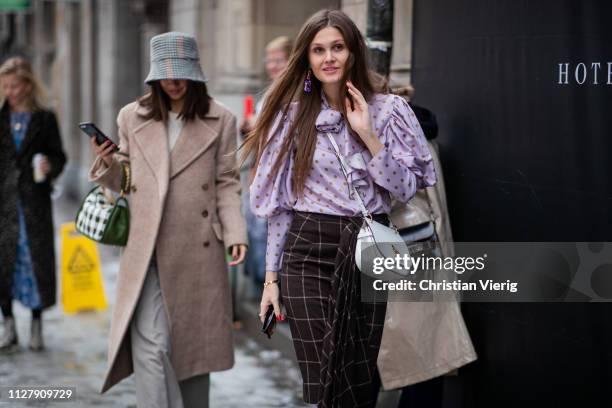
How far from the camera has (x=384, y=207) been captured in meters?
4.02

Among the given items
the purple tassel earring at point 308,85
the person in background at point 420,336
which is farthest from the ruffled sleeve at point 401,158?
the person in background at point 420,336

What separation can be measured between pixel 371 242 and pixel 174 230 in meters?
1.70

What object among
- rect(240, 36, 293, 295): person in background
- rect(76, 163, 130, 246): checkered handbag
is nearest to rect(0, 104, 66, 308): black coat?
rect(240, 36, 293, 295): person in background

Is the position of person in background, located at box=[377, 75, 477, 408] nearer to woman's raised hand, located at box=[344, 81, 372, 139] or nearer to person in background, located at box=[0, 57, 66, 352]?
woman's raised hand, located at box=[344, 81, 372, 139]

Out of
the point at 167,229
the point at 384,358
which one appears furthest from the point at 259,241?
the point at 384,358

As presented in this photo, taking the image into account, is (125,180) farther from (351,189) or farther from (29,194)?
(29,194)

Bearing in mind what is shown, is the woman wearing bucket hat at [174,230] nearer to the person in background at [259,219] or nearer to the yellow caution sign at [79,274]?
the person in background at [259,219]

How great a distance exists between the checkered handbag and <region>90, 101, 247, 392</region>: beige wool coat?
43 mm

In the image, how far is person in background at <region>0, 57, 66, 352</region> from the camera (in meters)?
7.45

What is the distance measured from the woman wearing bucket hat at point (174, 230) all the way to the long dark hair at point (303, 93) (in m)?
1.04

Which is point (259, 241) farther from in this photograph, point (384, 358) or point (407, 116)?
point (407, 116)

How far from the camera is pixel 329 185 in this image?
3.94 m

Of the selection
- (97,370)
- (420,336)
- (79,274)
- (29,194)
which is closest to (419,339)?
(420,336)

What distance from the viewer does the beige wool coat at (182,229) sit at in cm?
518
